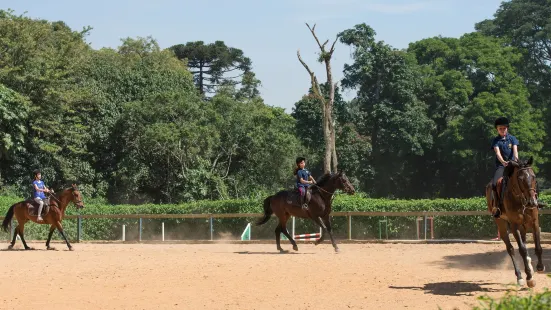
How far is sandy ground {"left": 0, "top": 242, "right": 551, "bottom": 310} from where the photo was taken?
41.5ft

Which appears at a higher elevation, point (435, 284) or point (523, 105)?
point (523, 105)

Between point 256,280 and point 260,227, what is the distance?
59.5ft

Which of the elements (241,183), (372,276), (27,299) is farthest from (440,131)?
(27,299)

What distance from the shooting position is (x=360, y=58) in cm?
5466

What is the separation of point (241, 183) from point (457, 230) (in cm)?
2211

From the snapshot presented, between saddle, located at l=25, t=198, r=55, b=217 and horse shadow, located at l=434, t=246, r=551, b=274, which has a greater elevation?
saddle, located at l=25, t=198, r=55, b=217

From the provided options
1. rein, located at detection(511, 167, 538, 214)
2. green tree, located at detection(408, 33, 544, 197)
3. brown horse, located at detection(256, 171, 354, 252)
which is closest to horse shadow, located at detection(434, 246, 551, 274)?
brown horse, located at detection(256, 171, 354, 252)

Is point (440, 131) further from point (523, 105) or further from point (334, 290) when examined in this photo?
point (334, 290)

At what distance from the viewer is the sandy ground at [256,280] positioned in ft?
41.5

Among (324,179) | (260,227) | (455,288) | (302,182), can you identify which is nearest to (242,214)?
(260,227)

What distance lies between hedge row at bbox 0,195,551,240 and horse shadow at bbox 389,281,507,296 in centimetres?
1480

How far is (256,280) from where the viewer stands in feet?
49.8

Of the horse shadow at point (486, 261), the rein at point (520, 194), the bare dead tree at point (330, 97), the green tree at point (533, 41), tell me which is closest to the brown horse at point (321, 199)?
the horse shadow at point (486, 261)

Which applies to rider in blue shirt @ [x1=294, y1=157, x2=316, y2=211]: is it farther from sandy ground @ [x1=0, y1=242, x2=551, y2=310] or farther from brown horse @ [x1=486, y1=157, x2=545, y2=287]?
brown horse @ [x1=486, y1=157, x2=545, y2=287]
